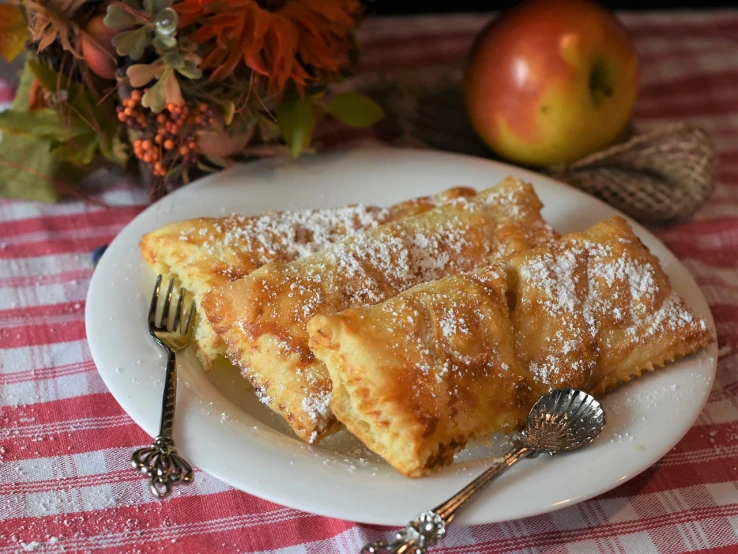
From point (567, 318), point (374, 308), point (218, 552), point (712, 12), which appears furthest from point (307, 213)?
point (712, 12)

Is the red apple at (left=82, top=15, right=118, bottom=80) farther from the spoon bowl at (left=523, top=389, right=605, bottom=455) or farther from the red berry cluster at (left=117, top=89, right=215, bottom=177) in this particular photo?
the spoon bowl at (left=523, top=389, right=605, bottom=455)

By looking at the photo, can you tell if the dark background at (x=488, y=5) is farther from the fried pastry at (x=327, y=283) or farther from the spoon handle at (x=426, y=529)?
the spoon handle at (x=426, y=529)

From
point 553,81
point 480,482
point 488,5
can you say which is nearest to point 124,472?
point 480,482

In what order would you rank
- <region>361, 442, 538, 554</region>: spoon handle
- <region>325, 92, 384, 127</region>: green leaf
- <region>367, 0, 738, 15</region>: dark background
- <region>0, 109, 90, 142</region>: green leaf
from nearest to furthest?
<region>361, 442, 538, 554</region>: spoon handle, <region>0, 109, 90, 142</region>: green leaf, <region>325, 92, 384, 127</region>: green leaf, <region>367, 0, 738, 15</region>: dark background

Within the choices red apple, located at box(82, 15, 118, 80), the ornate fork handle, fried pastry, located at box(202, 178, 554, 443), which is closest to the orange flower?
red apple, located at box(82, 15, 118, 80)

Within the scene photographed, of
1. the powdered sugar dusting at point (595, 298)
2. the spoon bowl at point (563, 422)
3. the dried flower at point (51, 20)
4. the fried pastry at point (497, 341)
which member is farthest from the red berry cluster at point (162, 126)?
the spoon bowl at point (563, 422)

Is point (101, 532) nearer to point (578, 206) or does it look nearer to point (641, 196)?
point (578, 206)

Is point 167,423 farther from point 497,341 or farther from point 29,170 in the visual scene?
point 29,170
